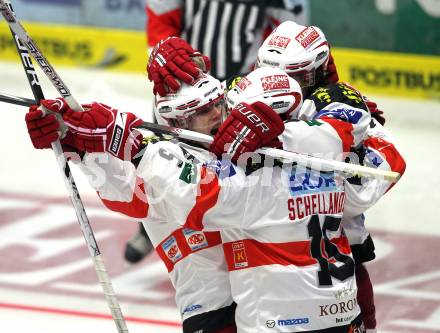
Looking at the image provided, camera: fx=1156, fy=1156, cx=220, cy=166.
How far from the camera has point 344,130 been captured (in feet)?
9.89

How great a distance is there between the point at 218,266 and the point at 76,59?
458 cm

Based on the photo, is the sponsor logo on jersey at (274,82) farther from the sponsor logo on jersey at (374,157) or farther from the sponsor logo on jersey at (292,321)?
the sponsor logo on jersey at (292,321)

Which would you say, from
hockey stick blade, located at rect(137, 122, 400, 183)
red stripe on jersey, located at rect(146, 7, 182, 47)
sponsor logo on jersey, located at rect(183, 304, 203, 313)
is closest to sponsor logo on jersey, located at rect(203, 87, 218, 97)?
hockey stick blade, located at rect(137, 122, 400, 183)

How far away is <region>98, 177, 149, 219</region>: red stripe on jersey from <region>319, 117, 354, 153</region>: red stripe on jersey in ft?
1.78

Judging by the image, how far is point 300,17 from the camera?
5.27 metres

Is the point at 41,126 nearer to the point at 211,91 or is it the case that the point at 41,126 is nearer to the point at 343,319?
the point at 211,91

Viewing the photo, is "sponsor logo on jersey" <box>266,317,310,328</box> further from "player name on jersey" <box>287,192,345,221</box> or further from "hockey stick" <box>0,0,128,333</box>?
"hockey stick" <box>0,0,128,333</box>

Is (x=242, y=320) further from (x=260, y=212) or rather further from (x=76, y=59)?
(x=76, y=59)

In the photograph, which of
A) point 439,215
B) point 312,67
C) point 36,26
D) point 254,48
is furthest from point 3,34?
point 312,67

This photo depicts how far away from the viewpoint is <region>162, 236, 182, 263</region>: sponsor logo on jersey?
313 centimetres

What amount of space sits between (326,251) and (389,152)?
453 millimetres

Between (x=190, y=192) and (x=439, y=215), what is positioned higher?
(x=190, y=192)

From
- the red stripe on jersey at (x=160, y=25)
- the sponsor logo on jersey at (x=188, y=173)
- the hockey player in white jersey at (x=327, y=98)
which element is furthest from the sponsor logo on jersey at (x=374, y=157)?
the red stripe on jersey at (x=160, y=25)

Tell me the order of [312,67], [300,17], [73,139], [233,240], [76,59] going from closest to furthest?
[73,139]
[233,240]
[312,67]
[300,17]
[76,59]
